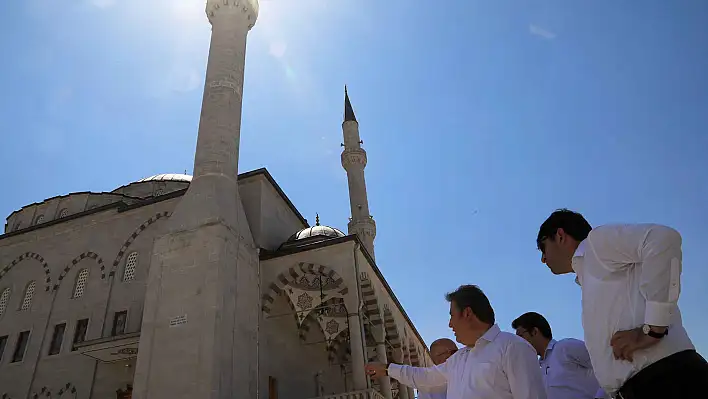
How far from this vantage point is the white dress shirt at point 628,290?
62.8 inches

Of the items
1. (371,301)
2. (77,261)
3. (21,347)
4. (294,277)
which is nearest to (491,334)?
(294,277)

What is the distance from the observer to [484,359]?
7.53ft

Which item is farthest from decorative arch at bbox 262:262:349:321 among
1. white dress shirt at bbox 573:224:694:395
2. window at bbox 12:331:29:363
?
white dress shirt at bbox 573:224:694:395

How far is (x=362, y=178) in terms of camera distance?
18.1 meters

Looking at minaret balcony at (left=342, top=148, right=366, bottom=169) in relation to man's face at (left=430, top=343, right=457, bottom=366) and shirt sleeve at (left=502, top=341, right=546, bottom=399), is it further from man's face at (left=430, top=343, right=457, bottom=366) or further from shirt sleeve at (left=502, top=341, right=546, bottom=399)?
shirt sleeve at (left=502, top=341, right=546, bottom=399)

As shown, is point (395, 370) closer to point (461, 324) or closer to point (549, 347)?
point (461, 324)

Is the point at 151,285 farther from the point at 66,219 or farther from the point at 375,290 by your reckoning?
the point at 66,219

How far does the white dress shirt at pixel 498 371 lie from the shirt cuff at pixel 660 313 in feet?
2.27

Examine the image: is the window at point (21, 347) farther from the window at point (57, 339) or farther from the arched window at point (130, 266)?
the arched window at point (130, 266)

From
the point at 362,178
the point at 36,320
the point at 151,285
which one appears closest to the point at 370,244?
the point at 362,178

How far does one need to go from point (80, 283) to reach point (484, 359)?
514 inches

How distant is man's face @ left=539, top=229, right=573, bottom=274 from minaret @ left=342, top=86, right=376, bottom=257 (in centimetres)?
1408

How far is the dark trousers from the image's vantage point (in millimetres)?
1505

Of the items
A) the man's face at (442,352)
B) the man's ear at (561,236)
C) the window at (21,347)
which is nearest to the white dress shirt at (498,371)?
the man's ear at (561,236)
